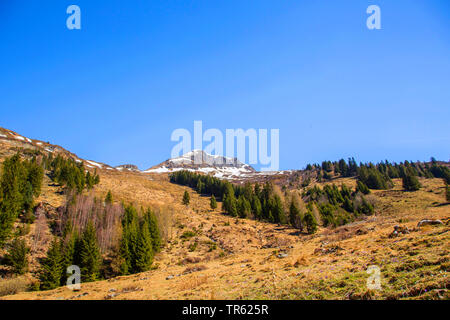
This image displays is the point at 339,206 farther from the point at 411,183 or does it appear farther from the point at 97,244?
the point at 97,244

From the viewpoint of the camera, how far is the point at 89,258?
32906 millimetres

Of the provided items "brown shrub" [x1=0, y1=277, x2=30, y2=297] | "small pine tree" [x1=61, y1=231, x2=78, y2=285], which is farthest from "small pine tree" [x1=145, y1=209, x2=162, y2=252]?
"brown shrub" [x1=0, y1=277, x2=30, y2=297]

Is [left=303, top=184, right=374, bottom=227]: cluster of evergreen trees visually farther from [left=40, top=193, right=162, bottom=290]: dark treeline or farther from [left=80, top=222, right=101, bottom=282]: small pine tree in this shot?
[left=80, top=222, right=101, bottom=282]: small pine tree

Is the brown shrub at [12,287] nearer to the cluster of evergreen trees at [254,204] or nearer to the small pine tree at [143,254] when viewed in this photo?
the small pine tree at [143,254]

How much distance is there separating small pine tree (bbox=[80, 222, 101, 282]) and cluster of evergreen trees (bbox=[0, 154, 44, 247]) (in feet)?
48.9

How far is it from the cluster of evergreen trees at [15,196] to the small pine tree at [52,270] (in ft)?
43.2

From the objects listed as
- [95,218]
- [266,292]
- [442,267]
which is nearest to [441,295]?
[442,267]

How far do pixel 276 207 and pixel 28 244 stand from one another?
66.1m

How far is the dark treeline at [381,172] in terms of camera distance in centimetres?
9591

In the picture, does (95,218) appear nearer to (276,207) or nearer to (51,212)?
(51,212)

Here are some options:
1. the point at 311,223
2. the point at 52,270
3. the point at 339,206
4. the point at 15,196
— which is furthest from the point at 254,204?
the point at 15,196

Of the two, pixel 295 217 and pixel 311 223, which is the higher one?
pixel 295 217

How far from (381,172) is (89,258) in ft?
533
